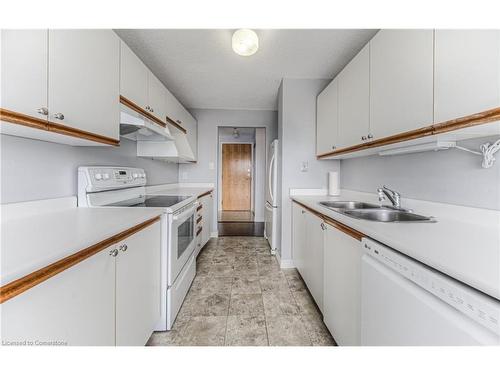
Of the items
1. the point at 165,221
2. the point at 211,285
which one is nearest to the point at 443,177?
the point at 165,221

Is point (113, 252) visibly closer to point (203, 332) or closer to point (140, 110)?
point (203, 332)

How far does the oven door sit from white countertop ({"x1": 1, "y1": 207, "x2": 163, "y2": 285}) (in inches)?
12.4

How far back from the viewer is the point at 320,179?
2.84 metres

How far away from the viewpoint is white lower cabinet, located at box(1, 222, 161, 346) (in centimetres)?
63

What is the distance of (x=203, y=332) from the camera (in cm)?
159

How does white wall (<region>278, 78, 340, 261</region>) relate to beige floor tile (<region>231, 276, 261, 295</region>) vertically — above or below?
above

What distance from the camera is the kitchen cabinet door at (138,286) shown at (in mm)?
1077

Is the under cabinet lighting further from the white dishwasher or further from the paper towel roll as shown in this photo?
the paper towel roll

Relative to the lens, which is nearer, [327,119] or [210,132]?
[327,119]

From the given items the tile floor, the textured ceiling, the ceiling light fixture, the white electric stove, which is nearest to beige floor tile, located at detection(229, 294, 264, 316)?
the tile floor

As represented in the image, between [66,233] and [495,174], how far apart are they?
191 centimetres

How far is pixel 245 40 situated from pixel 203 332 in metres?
2.22

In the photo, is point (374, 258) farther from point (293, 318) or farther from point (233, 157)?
point (233, 157)
